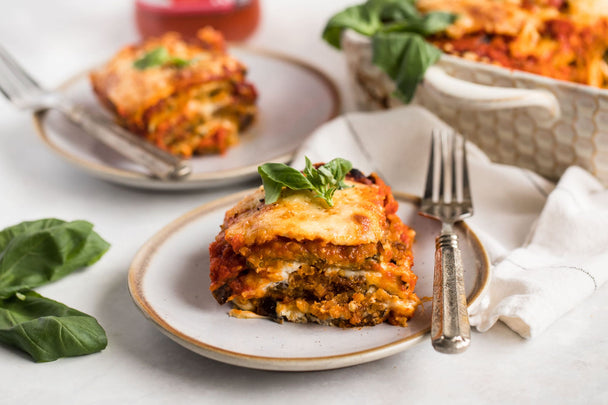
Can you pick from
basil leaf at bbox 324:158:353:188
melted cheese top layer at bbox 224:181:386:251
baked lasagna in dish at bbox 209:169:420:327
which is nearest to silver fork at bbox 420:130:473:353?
baked lasagna in dish at bbox 209:169:420:327

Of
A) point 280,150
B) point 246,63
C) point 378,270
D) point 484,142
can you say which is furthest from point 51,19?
point 378,270

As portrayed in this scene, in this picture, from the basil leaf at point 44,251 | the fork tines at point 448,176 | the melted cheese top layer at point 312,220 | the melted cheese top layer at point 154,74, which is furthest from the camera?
the melted cheese top layer at point 154,74

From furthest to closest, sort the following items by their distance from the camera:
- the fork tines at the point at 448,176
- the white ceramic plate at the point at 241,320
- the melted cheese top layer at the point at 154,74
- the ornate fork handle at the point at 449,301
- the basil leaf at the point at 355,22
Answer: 1. the melted cheese top layer at the point at 154,74
2. the basil leaf at the point at 355,22
3. the fork tines at the point at 448,176
4. the white ceramic plate at the point at 241,320
5. the ornate fork handle at the point at 449,301

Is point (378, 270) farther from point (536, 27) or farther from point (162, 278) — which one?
point (536, 27)

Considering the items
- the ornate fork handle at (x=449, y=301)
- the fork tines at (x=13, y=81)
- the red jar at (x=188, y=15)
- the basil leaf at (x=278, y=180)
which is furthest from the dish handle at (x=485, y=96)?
the fork tines at (x=13, y=81)

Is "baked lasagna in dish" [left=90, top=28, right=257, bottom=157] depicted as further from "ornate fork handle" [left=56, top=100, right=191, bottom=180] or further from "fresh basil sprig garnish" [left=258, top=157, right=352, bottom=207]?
"fresh basil sprig garnish" [left=258, top=157, right=352, bottom=207]

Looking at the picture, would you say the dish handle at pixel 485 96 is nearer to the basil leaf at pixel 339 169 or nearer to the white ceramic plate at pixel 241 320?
the white ceramic plate at pixel 241 320

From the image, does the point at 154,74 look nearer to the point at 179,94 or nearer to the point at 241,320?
the point at 179,94
